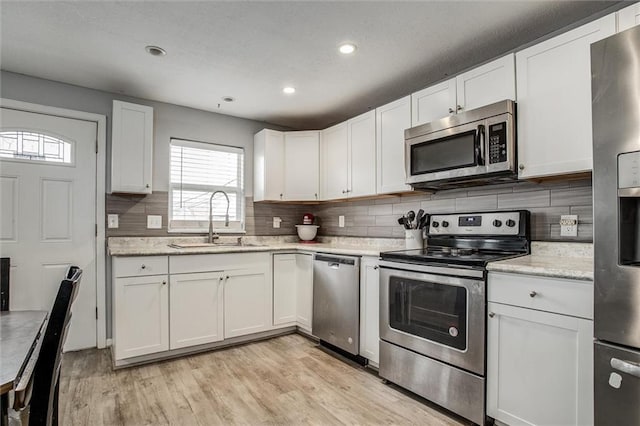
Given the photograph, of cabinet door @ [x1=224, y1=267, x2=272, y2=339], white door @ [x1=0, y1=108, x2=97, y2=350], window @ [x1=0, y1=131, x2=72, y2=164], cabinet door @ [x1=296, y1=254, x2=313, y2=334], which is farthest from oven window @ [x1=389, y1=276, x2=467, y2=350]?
window @ [x1=0, y1=131, x2=72, y2=164]

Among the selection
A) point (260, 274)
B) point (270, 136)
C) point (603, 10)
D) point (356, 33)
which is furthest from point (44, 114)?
point (603, 10)

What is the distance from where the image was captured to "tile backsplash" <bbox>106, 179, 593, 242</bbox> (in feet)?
6.93

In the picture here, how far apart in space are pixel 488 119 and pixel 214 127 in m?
2.75

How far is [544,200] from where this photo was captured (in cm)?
221

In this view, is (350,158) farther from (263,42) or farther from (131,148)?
(131,148)

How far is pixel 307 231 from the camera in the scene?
13.3 ft

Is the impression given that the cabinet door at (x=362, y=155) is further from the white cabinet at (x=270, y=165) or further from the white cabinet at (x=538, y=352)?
the white cabinet at (x=538, y=352)

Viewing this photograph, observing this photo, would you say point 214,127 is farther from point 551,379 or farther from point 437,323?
point 551,379

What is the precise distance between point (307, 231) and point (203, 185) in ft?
4.18

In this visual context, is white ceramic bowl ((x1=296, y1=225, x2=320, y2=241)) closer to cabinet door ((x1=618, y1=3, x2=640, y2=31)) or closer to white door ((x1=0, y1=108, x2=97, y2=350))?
white door ((x1=0, y1=108, x2=97, y2=350))

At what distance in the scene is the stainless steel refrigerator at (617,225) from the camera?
1277mm

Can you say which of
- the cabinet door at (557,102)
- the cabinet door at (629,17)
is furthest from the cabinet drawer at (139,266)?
the cabinet door at (629,17)

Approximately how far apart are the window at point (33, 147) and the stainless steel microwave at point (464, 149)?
2.97 m

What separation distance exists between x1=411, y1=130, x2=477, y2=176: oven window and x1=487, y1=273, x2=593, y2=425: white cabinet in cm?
85
